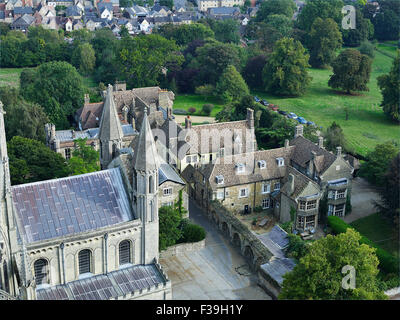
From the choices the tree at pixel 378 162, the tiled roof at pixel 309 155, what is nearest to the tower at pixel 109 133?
the tiled roof at pixel 309 155

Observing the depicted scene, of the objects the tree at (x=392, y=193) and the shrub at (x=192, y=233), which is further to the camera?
the tree at (x=392, y=193)

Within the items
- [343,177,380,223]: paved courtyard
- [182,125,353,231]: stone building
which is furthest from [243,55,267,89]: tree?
[182,125,353,231]: stone building

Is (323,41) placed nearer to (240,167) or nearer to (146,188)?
(240,167)

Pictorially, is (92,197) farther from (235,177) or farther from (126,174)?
(235,177)

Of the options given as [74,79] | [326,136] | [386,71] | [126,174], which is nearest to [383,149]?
[326,136]

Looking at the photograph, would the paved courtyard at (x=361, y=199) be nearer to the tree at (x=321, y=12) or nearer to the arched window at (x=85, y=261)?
the arched window at (x=85, y=261)

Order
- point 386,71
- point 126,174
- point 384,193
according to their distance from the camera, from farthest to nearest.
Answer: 1. point 386,71
2. point 384,193
3. point 126,174
